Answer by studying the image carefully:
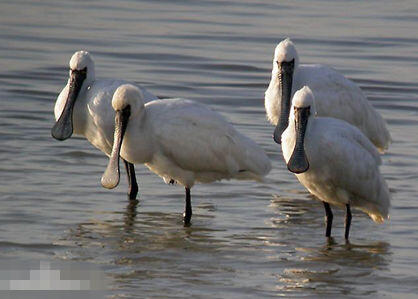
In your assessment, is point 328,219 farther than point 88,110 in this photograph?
No

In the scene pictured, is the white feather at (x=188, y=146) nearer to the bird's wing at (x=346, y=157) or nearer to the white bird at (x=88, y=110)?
the white bird at (x=88, y=110)

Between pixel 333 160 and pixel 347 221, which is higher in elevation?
pixel 333 160

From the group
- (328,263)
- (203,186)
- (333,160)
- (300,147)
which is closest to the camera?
(328,263)

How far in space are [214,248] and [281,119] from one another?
2.95 metres

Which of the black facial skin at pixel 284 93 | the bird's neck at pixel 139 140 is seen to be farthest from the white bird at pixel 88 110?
the black facial skin at pixel 284 93

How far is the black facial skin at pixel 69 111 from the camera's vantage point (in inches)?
489

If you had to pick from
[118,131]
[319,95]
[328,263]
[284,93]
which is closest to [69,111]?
[118,131]

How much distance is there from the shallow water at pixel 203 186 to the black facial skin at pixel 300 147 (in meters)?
0.72

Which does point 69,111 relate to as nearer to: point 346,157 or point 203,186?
point 203,186

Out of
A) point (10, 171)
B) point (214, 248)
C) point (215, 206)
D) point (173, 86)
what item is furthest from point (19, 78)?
point (214, 248)

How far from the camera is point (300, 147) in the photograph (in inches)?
416

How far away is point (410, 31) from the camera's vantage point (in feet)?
74.7

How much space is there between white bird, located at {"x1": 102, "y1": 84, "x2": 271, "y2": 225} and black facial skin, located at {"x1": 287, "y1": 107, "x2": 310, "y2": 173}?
3.70 ft

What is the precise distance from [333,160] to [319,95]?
2.87 meters
